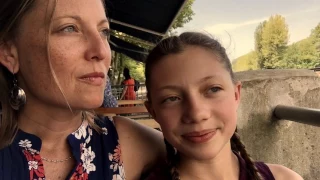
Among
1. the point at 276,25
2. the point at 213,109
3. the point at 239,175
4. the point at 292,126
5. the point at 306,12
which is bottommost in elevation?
the point at 239,175

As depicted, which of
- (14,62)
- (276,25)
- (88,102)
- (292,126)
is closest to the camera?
(88,102)

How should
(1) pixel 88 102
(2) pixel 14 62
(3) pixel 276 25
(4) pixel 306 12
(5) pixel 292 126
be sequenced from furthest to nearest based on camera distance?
(4) pixel 306 12
(3) pixel 276 25
(5) pixel 292 126
(2) pixel 14 62
(1) pixel 88 102

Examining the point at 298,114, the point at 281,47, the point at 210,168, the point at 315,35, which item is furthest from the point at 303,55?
the point at 210,168

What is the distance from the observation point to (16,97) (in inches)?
48.3

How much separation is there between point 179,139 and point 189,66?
255 mm

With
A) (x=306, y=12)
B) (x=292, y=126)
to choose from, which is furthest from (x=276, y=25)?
(x=292, y=126)

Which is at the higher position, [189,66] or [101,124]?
[189,66]

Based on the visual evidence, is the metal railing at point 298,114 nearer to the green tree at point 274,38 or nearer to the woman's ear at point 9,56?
the woman's ear at point 9,56

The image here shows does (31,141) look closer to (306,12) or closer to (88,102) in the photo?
(88,102)

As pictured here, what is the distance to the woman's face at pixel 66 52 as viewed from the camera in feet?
3.47

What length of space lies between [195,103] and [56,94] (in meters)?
0.46

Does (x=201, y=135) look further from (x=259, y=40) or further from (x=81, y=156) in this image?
(x=259, y=40)

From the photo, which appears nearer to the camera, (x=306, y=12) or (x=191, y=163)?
(x=191, y=163)

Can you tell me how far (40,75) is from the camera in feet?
3.60
